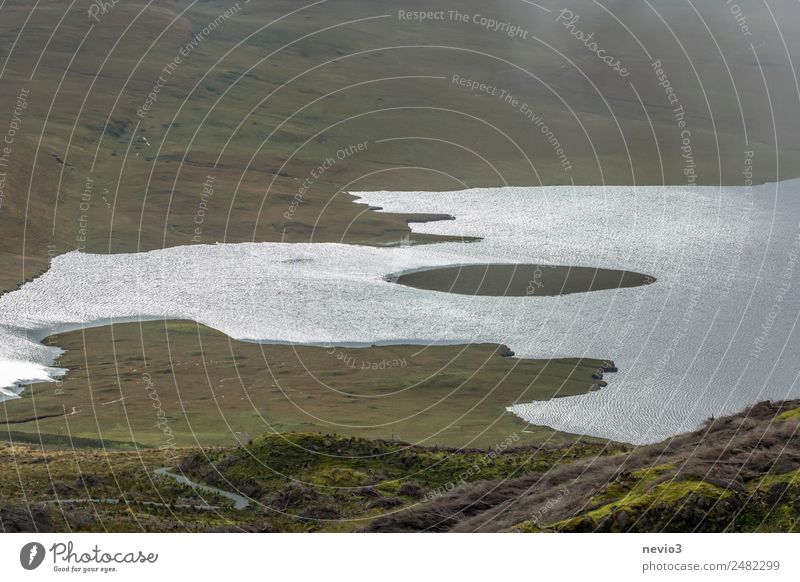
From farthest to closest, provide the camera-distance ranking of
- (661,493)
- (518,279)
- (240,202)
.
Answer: (240,202)
(518,279)
(661,493)

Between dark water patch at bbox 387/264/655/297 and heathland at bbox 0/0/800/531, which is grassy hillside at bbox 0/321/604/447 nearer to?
heathland at bbox 0/0/800/531

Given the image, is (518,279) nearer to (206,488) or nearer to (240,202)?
(240,202)

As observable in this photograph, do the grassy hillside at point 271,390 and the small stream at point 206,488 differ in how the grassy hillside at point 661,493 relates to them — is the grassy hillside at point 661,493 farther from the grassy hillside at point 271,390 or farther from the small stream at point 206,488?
the grassy hillside at point 271,390

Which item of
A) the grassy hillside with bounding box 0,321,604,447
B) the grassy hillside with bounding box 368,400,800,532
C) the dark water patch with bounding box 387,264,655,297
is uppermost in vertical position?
the dark water patch with bounding box 387,264,655,297

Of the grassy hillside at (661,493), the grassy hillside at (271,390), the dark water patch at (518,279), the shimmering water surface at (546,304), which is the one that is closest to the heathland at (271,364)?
the grassy hillside at (661,493)

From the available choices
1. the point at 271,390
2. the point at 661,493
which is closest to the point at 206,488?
the point at 661,493

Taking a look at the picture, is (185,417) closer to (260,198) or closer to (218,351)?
(218,351)

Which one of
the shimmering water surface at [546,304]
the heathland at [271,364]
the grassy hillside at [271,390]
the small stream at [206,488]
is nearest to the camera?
the heathland at [271,364]

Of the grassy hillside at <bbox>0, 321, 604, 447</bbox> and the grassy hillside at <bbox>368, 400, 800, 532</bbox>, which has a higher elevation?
the grassy hillside at <bbox>368, 400, 800, 532</bbox>

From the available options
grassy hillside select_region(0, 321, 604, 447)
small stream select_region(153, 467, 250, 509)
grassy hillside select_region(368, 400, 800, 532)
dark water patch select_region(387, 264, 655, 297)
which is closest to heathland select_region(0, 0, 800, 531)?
grassy hillside select_region(368, 400, 800, 532)
